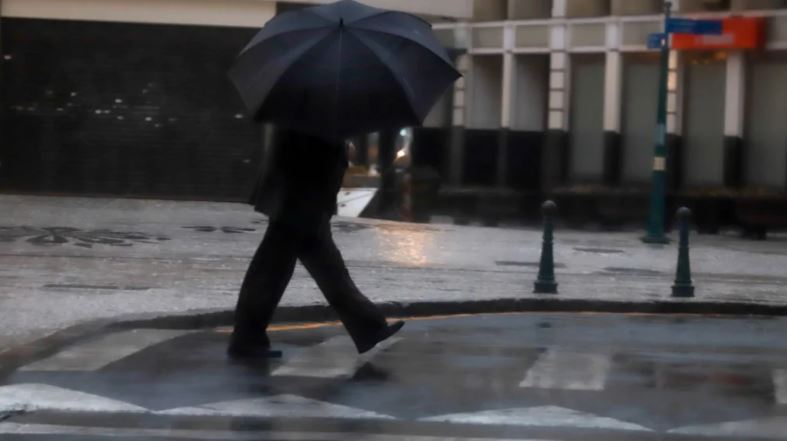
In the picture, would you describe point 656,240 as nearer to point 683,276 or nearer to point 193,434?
point 683,276

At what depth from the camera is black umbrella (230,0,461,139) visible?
1005 centimetres

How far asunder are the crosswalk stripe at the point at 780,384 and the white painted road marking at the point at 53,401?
12.7 feet

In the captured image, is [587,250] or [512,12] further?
[512,12]

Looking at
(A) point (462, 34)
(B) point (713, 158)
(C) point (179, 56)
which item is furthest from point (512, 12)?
(C) point (179, 56)

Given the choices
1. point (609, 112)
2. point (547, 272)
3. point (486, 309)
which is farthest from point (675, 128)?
point (486, 309)

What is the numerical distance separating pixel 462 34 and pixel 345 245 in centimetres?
2090

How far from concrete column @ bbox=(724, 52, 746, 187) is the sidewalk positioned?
5.57 m

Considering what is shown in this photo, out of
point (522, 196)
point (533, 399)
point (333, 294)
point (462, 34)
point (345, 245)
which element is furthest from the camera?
point (462, 34)

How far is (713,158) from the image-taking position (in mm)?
34812

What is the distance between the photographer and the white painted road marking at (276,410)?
8953 mm

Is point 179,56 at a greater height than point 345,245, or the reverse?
point 179,56

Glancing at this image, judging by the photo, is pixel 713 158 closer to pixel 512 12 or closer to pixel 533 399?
pixel 512 12

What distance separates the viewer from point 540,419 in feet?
29.4

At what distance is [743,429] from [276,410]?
263cm
